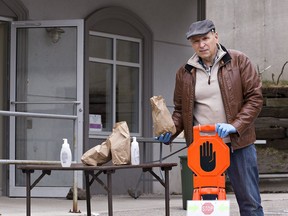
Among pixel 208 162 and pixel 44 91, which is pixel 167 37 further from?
pixel 208 162

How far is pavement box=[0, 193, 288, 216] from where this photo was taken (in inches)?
371

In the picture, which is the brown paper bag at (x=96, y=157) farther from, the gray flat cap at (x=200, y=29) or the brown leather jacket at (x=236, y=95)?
the gray flat cap at (x=200, y=29)

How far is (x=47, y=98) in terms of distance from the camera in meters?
11.7

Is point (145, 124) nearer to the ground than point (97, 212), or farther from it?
farther from it

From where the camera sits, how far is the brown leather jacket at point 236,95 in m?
5.48

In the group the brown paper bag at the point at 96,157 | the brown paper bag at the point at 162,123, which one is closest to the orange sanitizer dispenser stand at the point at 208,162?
the brown paper bag at the point at 162,123

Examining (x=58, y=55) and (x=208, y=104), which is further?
(x=58, y=55)

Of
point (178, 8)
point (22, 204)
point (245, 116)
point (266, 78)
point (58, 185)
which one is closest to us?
point (245, 116)

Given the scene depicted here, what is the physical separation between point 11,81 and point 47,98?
579 mm

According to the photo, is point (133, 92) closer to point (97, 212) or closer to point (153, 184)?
point (153, 184)

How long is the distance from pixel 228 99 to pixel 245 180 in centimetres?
57

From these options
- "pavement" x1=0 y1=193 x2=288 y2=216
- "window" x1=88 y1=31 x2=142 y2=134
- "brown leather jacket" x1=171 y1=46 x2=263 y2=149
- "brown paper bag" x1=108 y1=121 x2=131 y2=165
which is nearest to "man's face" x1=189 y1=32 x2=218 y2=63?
"brown leather jacket" x1=171 y1=46 x2=263 y2=149

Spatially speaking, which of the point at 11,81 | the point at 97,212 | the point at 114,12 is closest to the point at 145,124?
the point at 114,12

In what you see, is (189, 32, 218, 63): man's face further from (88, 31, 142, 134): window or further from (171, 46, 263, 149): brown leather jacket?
(88, 31, 142, 134): window
